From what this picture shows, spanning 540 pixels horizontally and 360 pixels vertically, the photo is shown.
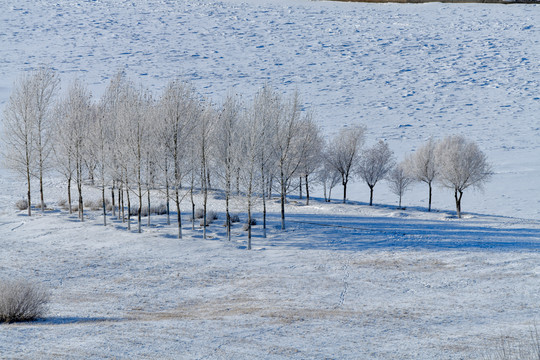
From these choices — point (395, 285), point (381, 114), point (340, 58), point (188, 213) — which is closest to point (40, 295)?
point (395, 285)

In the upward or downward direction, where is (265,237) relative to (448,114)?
downward

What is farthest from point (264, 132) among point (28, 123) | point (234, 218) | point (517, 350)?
point (517, 350)

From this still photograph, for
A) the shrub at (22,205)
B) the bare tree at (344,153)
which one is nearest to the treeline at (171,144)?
the shrub at (22,205)

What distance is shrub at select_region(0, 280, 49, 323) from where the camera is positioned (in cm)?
1318

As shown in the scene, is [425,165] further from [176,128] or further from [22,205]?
[22,205]

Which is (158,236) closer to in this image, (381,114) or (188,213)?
(188,213)

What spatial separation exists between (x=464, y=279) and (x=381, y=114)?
67393mm

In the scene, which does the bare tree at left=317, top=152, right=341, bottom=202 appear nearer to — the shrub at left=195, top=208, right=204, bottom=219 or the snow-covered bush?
the shrub at left=195, top=208, right=204, bottom=219

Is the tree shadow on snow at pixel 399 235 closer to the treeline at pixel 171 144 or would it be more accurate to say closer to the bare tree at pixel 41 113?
the treeline at pixel 171 144

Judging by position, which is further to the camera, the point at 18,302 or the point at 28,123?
the point at 28,123

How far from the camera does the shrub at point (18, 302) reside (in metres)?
13.2

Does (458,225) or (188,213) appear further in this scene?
(188,213)

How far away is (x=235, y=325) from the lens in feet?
43.1

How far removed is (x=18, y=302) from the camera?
1335cm
